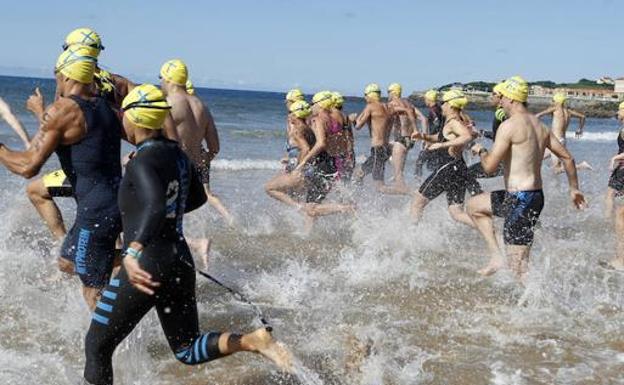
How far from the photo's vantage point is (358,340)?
499 centimetres

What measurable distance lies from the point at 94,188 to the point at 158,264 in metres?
0.96

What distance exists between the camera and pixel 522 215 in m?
6.34

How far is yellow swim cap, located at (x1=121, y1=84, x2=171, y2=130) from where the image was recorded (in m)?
3.71

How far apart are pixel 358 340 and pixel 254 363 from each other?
69 centimetres

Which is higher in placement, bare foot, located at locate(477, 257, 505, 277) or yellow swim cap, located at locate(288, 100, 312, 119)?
yellow swim cap, located at locate(288, 100, 312, 119)

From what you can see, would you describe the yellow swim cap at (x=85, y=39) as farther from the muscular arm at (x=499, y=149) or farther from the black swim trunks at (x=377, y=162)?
the black swim trunks at (x=377, y=162)

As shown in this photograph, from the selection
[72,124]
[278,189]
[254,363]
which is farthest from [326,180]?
[72,124]

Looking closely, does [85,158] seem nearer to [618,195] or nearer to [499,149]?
[499,149]

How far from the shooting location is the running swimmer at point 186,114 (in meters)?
6.64

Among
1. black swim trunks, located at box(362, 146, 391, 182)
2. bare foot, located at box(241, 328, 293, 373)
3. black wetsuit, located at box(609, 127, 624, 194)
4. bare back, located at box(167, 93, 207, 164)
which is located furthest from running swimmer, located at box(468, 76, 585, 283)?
black swim trunks, located at box(362, 146, 391, 182)

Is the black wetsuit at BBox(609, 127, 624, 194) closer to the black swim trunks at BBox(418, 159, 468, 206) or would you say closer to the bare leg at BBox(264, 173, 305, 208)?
the black swim trunks at BBox(418, 159, 468, 206)

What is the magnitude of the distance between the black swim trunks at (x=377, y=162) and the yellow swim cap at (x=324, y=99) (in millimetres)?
1795

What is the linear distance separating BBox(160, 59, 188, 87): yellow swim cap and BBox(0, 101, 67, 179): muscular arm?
2.41 meters

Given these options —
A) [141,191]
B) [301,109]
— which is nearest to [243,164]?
[301,109]
